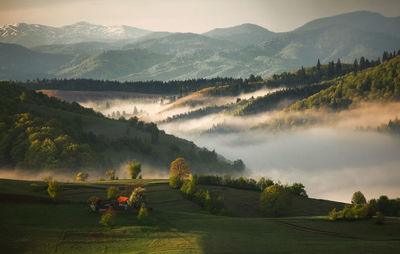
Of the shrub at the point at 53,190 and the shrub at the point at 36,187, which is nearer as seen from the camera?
the shrub at the point at 53,190

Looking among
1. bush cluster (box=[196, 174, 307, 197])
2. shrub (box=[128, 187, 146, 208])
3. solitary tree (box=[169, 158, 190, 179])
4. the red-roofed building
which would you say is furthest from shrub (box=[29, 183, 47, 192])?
solitary tree (box=[169, 158, 190, 179])

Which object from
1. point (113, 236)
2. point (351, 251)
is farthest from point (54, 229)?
point (351, 251)

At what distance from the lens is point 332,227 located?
100000mm

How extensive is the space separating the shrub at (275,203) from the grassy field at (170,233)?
89.7 feet

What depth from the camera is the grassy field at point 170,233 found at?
7531cm

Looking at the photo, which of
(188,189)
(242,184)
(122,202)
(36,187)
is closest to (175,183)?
(188,189)

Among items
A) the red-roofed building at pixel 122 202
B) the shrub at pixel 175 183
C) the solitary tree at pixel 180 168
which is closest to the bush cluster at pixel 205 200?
the shrub at pixel 175 183

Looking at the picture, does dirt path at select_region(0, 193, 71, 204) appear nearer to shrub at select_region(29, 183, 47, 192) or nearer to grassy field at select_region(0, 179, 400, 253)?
grassy field at select_region(0, 179, 400, 253)

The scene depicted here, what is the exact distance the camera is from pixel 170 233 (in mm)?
86500

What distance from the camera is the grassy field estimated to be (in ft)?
247

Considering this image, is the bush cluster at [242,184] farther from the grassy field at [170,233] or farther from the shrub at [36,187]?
the shrub at [36,187]

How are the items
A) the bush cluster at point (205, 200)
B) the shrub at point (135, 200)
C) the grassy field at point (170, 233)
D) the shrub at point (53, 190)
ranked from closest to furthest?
the grassy field at point (170, 233) < the shrub at point (135, 200) < the shrub at point (53, 190) < the bush cluster at point (205, 200)

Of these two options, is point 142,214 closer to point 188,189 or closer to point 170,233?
point 170,233

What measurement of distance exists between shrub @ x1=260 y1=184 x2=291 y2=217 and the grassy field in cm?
2734
